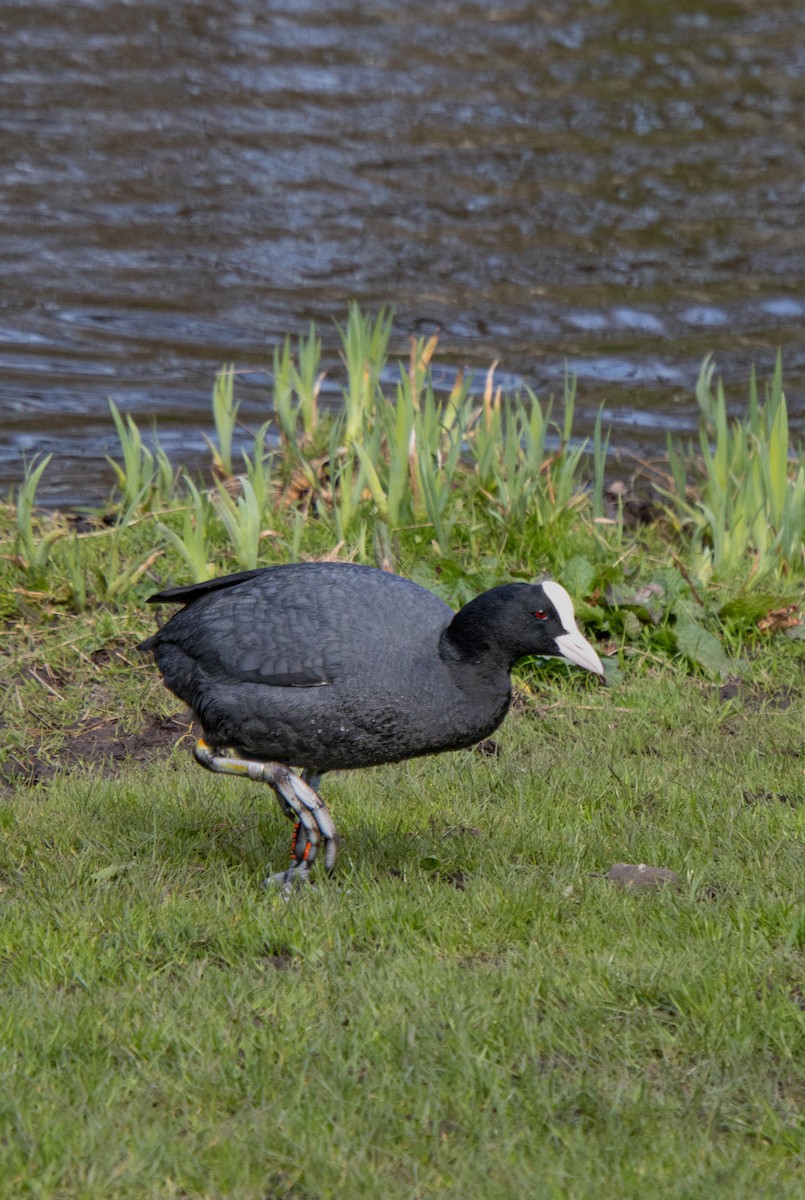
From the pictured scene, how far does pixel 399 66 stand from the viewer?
14492 millimetres

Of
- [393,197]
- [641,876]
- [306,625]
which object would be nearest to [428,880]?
[641,876]

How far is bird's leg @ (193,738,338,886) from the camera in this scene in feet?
12.7

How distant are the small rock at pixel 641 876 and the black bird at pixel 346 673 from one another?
19.8 inches

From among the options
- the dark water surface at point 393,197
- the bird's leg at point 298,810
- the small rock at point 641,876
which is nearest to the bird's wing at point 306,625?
the bird's leg at point 298,810

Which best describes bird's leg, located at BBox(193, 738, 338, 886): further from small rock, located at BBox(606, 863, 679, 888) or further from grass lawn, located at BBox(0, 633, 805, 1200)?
small rock, located at BBox(606, 863, 679, 888)

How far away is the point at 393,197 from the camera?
12094mm

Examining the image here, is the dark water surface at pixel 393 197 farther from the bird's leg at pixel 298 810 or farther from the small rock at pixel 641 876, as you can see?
the small rock at pixel 641 876

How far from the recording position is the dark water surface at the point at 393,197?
Answer: 9.53m

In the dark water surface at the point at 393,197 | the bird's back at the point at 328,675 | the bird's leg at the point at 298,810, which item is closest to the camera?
the bird's back at the point at 328,675

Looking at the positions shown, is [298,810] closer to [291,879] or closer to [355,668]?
[291,879]

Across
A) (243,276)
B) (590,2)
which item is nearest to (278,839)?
(243,276)

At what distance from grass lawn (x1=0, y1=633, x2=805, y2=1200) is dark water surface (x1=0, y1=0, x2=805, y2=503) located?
3747 mm

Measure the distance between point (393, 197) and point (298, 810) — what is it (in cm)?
911

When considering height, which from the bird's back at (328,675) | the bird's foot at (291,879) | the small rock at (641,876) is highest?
the bird's back at (328,675)
